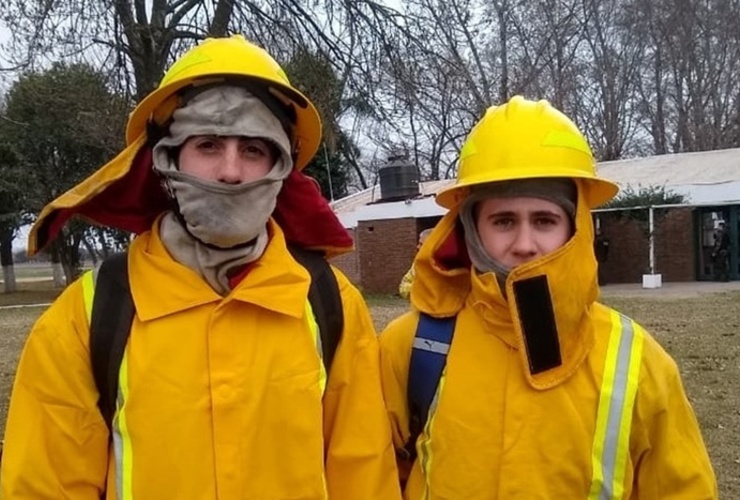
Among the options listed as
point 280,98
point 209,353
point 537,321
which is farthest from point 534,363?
point 280,98

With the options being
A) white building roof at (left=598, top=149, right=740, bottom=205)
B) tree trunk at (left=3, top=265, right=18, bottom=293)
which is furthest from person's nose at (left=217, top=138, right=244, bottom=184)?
tree trunk at (left=3, top=265, right=18, bottom=293)

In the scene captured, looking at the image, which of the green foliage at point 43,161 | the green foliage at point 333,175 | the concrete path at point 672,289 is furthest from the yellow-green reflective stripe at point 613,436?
the green foliage at point 333,175

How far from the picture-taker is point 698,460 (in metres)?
2.28

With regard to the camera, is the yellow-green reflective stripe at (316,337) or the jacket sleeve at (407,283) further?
the jacket sleeve at (407,283)

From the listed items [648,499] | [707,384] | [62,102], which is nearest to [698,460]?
[648,499]

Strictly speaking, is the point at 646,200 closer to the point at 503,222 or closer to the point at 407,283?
the point at 407,283

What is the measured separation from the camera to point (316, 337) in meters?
2.29

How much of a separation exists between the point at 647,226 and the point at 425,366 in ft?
64.1

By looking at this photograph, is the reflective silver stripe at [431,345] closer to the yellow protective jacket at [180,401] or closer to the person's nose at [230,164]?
the yellow protective jacket at [180,401]

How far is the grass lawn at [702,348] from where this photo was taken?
6270mm

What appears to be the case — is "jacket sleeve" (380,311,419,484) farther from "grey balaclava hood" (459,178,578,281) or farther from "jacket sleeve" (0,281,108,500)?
"jacket sleeve" (0,281,108,500)

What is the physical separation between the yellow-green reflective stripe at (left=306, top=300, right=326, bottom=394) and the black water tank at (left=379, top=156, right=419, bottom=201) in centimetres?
2058

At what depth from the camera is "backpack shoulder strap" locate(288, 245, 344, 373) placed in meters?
2.31

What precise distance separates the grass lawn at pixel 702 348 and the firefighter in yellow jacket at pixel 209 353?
3698 mm
